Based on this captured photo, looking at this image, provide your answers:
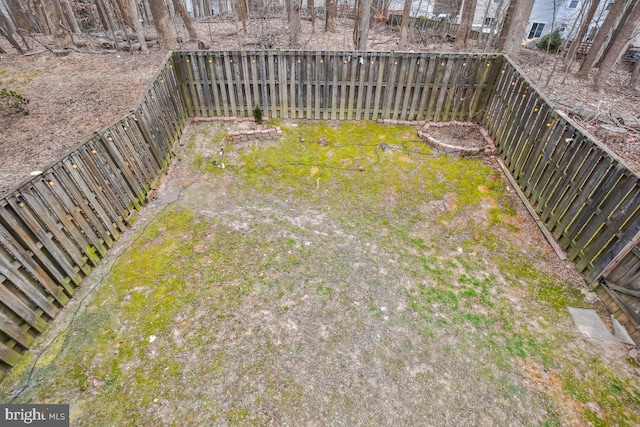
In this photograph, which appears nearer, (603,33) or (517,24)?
(517,24)

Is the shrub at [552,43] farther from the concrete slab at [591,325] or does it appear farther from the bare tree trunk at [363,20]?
the concrete slab at [591,325]

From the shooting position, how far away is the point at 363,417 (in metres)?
2.86

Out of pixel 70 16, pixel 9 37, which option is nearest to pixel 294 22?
pixel 9 37

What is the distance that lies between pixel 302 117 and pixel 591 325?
6.77 metres

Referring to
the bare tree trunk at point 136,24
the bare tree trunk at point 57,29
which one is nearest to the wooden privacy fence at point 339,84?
the bare tree trunk at point 136,24

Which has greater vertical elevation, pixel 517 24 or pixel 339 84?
pixel 517 24

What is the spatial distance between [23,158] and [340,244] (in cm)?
578

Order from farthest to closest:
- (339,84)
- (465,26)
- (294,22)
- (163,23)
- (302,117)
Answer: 1. (465,26)
2. (294,22)
3. (163,23)
4. (302,117)
5. (339,84)

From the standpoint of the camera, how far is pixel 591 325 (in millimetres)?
3652

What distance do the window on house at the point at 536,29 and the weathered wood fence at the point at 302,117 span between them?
25.1 metres

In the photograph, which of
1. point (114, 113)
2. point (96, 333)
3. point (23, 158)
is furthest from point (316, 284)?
point (114, 113)

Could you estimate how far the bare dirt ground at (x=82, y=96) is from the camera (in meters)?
5.63

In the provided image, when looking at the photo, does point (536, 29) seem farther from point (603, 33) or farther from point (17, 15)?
point (17, 15)

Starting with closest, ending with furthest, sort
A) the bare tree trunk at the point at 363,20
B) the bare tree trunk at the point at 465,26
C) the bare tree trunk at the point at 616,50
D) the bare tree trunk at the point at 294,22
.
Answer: the bare tree trunk at the point at 616,50 < the bare tree trunk at the point at 363,20 < the bare tree trunk at the point at 294,22 < the bare tree trunk at the point at 465,26
